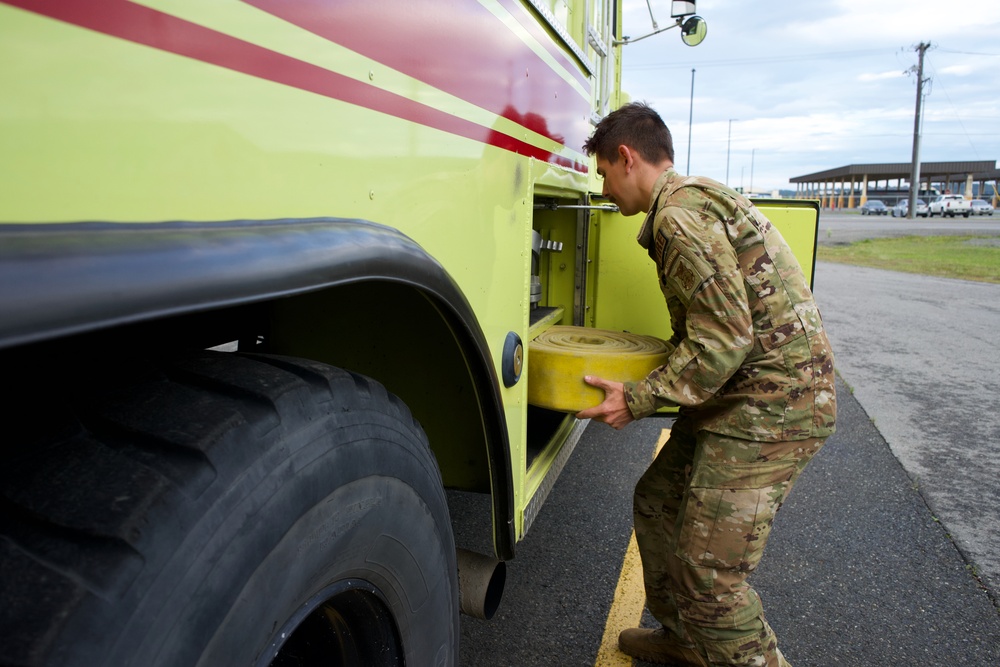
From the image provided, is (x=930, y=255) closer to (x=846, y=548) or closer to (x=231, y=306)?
(x=846, y=548)

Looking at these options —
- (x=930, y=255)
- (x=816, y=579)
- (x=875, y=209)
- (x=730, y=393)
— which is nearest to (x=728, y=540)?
(x=730, y=393)

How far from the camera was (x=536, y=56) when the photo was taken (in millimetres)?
2182

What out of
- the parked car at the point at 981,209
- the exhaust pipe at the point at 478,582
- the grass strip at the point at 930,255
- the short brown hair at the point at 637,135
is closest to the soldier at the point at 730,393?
the short brown hair at the point at 637,135

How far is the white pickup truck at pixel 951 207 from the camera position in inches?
1980

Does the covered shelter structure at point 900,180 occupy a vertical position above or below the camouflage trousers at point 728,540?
above

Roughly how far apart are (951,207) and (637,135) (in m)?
57.4

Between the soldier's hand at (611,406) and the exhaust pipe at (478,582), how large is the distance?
1.75ft

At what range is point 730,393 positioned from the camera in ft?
7.37

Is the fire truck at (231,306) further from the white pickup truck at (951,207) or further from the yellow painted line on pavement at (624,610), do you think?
the white pickup truck at (951,207)

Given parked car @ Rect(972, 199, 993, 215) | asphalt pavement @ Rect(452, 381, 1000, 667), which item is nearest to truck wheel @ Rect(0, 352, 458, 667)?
asphalt pavement @ Rect(452, 381, 1000, 667)

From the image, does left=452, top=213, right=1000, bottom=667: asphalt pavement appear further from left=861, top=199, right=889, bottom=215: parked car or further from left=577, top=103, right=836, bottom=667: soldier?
left=861, top=199, right=889, bottom=215: parked car

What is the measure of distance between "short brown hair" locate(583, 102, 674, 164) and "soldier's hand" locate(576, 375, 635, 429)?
76 cm

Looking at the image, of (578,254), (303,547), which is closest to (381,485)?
(303,547)

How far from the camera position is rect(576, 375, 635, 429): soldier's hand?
2219 millimetres
